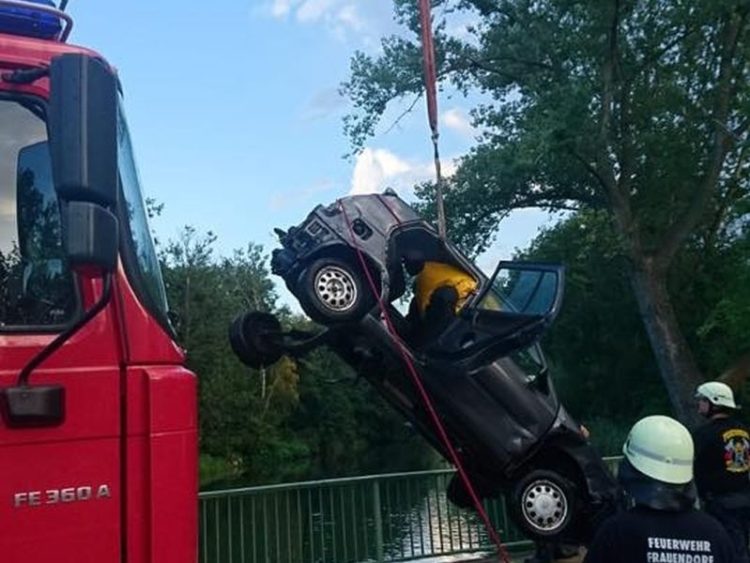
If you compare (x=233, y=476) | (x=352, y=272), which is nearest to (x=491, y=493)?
(x=352, y=272)

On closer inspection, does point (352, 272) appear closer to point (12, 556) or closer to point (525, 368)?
point (525, 368)

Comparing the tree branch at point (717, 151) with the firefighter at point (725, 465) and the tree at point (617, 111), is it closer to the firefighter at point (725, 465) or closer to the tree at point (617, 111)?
the tree at point (617, 111)

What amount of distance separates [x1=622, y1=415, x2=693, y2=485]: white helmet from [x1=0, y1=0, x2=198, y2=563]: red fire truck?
151 centimetres

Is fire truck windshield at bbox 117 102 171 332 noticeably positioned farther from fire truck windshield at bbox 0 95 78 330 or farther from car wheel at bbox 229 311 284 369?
car wheel at bbox 229 311 284 369

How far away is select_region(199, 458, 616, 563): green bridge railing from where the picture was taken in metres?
8.45

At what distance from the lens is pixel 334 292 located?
18.3 ft

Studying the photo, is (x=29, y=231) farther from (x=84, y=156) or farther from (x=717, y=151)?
(x=717, y=151)

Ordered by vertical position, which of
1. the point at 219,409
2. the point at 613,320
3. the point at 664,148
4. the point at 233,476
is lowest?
the point at 233,476

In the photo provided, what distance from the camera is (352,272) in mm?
5613

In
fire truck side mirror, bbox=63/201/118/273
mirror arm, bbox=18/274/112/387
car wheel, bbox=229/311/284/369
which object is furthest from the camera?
car wheel, bbox=229/311/284/369

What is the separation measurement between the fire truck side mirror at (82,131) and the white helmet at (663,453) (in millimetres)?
1931

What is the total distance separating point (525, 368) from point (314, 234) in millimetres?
1539

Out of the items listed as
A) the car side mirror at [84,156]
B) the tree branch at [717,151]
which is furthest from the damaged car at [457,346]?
the tree branch at [717,151]

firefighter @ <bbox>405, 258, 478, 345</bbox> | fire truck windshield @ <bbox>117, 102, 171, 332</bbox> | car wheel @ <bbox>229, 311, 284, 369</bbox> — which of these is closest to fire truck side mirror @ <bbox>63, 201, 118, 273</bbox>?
fire truck windshield @ <bbox>117, 102, 171, 332</bbox>
